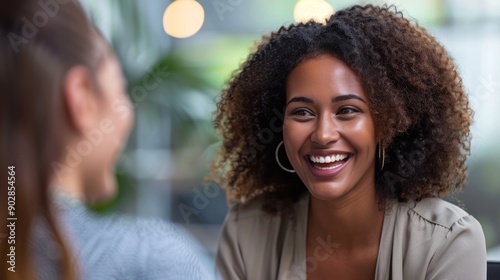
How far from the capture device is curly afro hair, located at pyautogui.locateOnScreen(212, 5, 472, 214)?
156 cm

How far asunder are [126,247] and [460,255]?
96 centimetres

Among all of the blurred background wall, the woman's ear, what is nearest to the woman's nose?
the blurred background wall

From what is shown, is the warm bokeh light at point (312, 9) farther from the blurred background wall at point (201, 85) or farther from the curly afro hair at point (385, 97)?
the curly afro hair at point (385, 97)

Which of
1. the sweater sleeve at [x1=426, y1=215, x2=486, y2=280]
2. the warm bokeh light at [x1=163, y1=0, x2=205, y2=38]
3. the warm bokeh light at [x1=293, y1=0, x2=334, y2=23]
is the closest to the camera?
the sweater sleeve at [x1=426, y1=215, x2=486, y2=280]

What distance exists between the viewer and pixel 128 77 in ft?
7.95

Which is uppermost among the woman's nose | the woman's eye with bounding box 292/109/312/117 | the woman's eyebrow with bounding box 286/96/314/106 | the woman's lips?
the woman's eyebrow with bounding box 286/96/314/106

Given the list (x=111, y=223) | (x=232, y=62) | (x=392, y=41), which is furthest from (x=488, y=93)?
(x=111, y=223)

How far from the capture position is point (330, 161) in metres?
1.54

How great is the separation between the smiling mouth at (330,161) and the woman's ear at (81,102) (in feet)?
3.17

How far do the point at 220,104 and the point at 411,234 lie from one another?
0.62m

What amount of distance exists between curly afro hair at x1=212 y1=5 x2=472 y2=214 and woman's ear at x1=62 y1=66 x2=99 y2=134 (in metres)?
0.99

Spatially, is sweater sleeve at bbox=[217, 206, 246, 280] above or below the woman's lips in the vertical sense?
below

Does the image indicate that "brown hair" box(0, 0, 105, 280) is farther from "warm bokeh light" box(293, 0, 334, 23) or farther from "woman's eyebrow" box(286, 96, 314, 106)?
"warm bokeh light" box(293, 0, 334, 23)

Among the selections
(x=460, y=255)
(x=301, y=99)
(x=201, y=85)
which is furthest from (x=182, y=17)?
(x=460, y=255)
